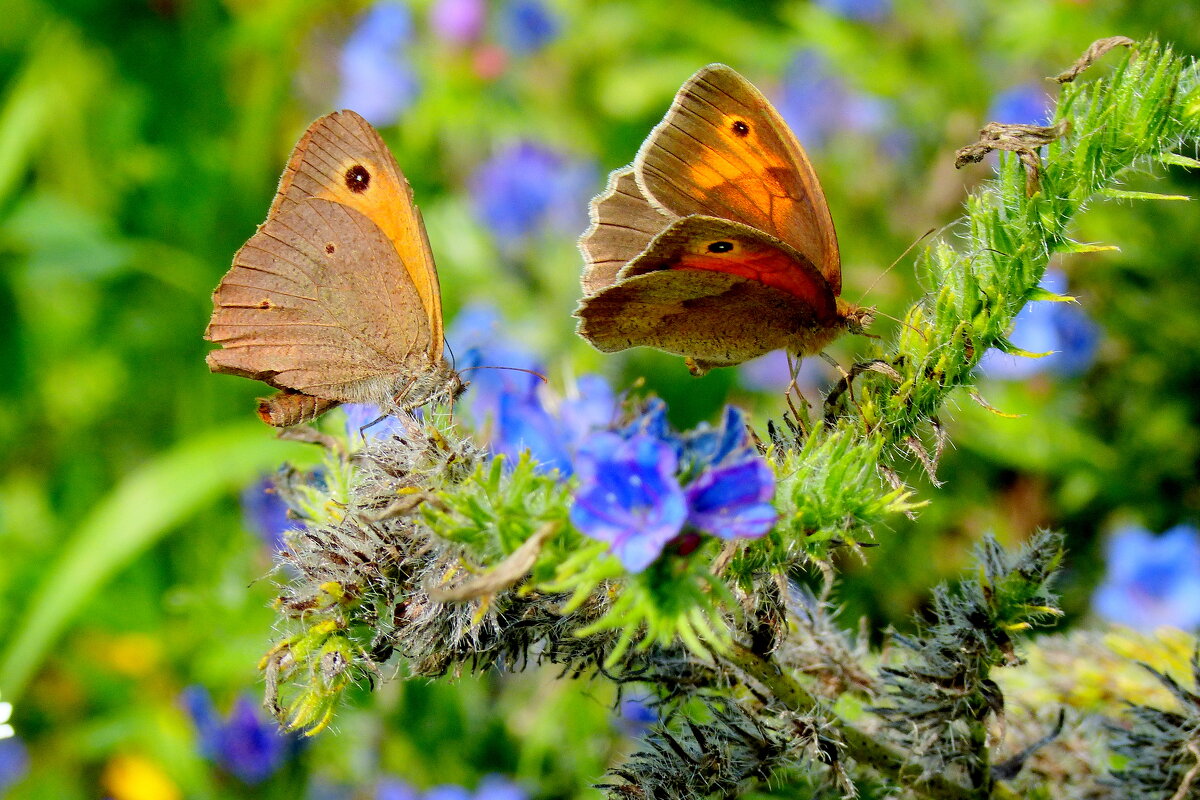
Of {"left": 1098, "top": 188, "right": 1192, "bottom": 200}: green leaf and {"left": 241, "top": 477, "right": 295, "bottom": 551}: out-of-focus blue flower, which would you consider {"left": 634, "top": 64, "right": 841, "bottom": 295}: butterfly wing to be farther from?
{"left": 241, "top": 477, "right": 295, "bottom": 551}: out-of-focus blue flower

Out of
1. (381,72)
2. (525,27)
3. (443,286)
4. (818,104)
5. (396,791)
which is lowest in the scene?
(396,791)

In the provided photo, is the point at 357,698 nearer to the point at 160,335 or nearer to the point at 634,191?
the point at 634,191

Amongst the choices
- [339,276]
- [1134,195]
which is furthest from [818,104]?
[1134,195]

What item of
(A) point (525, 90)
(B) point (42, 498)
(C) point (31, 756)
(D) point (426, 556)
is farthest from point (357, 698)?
(A) point (525, 90)

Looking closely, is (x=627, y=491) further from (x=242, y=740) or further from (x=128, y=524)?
(x=128, y=524)

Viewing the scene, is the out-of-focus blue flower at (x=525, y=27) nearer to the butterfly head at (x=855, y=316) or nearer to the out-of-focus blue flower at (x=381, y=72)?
the out-of-focus blue flower at (x=381, y=72)

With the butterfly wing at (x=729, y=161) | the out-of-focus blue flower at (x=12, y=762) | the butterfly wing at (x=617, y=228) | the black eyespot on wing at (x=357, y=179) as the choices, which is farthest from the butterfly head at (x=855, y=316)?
the out-of-focus blue flower at (x=12, y=762)
